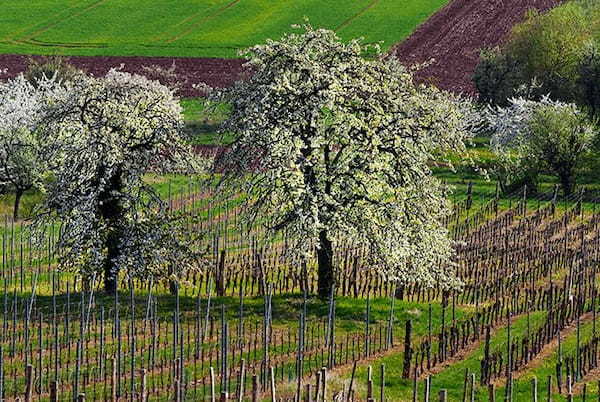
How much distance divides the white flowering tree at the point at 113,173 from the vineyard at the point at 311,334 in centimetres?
131

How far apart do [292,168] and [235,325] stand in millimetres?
5276

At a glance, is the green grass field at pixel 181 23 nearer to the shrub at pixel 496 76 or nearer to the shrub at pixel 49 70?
the shrub at pixel 49 70

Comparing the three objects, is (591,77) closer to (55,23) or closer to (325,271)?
(325,271)

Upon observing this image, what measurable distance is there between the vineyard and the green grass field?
207 feet

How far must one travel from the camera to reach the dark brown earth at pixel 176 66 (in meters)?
98.0

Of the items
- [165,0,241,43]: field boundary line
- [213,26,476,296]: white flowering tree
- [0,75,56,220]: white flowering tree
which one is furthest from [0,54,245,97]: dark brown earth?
[213,26,476,296]: white flowering tree

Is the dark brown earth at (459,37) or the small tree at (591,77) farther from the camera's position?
the dark brown earth at (459,37)

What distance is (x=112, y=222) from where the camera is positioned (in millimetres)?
37906

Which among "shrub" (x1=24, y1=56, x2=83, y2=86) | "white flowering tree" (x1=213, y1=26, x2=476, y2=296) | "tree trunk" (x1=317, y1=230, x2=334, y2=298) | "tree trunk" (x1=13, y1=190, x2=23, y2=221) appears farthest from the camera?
"shrub" (x1=24, y1=56, x2=83, y2=86)

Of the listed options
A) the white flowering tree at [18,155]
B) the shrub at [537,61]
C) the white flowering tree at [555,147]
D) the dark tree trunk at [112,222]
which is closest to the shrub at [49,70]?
the white flowering tree at [18,155]

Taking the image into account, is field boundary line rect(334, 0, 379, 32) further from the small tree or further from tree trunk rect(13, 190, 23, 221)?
tree trunk rect(13, 190, 23, 221)

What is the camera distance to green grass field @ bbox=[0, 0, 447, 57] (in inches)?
4286

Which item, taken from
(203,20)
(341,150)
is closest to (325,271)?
(341,150)

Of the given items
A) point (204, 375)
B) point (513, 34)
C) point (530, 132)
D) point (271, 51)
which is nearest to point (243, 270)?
point (271, 51)
